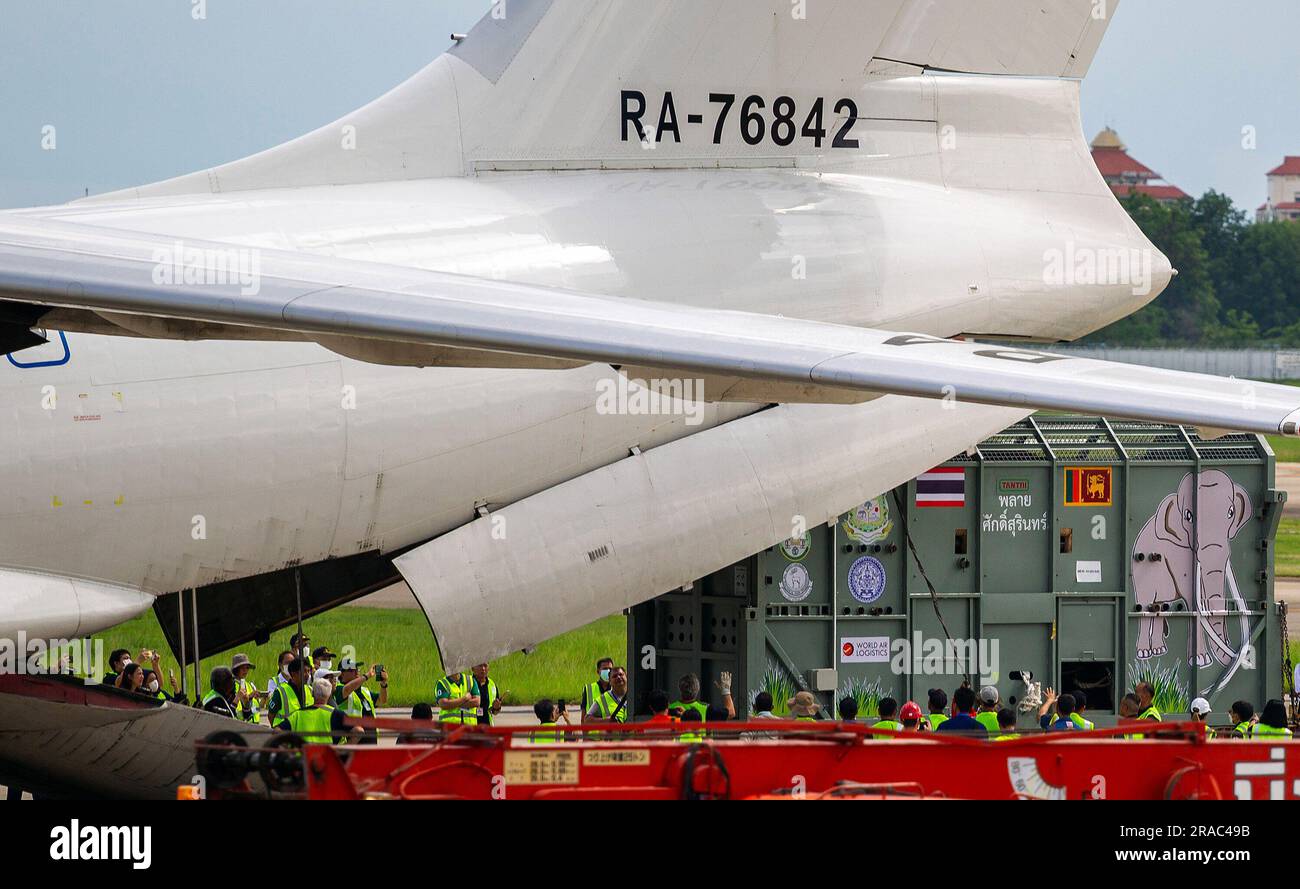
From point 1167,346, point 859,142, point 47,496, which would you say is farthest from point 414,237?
point 1167,346

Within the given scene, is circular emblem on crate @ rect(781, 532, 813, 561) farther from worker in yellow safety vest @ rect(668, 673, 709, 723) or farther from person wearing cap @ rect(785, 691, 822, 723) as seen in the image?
person wearing cap @ rect(785, 691, 822, 723)

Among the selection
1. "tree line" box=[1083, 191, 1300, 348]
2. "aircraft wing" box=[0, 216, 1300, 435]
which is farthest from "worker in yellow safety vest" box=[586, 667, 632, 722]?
"tree line" box=[1083, 191, 1300, 348]

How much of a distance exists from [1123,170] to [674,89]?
551ft

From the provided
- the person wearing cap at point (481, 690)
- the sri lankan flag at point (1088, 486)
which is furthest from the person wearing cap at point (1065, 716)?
the person wearing cap at point (481, 690)

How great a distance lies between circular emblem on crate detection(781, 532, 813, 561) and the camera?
44.3 feet

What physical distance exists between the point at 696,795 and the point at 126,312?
146 inches

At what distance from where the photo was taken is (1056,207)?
44.6ft

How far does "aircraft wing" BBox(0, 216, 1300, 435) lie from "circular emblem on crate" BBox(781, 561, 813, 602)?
4.87 meters

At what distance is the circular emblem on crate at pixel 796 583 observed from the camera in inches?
531

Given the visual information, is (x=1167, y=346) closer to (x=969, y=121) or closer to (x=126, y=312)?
(x=969, y=121)

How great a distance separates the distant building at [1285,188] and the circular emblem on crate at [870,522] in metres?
175

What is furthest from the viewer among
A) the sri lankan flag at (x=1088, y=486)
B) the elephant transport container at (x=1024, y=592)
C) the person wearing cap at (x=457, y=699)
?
the sri lankan flag at (x=1088, y=486)

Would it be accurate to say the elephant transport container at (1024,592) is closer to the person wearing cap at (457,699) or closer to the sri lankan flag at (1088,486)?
the sri lankan flag at (1088,486)

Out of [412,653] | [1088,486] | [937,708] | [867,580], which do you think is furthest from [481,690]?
[412,653]
